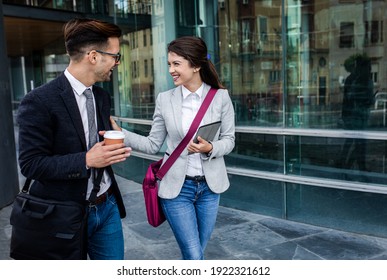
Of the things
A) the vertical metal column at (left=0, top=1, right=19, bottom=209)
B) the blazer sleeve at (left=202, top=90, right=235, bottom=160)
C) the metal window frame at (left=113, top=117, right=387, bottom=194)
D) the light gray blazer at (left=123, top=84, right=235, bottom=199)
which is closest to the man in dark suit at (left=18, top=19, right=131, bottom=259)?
the light gray blazer at (left=123, top=84, right=235, bottom=199)

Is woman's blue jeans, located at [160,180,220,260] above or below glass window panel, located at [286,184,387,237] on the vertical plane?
above

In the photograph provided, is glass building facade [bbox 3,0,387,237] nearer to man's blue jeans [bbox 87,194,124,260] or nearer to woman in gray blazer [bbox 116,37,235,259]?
woman in gray blazer [bbox 116,37,235,259]

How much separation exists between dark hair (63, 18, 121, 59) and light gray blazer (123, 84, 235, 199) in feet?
2.86

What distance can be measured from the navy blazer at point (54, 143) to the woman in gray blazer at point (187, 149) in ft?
2.67

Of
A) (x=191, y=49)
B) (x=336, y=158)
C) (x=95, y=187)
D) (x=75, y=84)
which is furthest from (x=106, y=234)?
(x=336, y=158)

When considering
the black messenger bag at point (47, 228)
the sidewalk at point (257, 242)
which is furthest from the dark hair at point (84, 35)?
the sidewalk at point (257, 242)

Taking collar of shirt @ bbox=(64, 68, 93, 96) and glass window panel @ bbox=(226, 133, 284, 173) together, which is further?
glass window panel @ bbox=(226, 133, 284, 173)

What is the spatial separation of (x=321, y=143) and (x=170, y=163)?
368 cm

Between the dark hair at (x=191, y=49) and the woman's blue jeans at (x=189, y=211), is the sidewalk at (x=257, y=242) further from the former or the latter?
the dark hair at (x=191, y=49)

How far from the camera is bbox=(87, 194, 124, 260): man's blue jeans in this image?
7.79 ft

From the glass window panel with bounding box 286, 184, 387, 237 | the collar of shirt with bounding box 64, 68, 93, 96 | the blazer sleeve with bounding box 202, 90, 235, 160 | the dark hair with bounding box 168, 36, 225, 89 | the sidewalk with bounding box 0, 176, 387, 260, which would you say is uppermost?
the dark hair with bounding box 168, 36, 225, 89

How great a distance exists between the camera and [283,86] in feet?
19.5

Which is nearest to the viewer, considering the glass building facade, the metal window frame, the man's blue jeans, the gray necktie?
the gray necktie

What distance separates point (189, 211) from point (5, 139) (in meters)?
4.39
